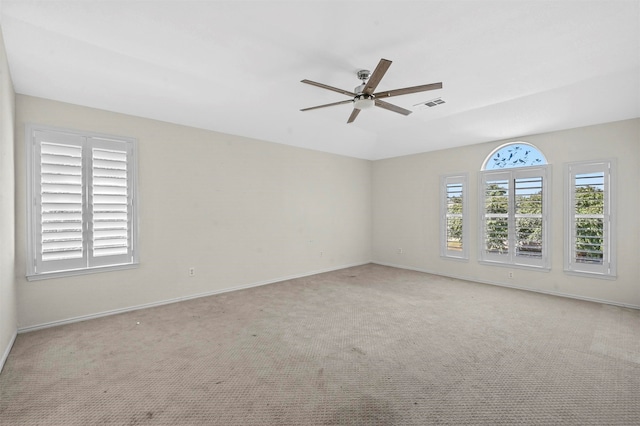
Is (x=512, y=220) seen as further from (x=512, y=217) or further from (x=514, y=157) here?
(x=514, y=157)

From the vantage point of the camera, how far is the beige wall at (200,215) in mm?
3467

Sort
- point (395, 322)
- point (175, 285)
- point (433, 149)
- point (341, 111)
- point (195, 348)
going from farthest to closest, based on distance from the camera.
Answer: point (433, 149) < point (341, 111) < point (175, 285) < point (395, 322) < point (195, 348)

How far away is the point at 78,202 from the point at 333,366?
351cm

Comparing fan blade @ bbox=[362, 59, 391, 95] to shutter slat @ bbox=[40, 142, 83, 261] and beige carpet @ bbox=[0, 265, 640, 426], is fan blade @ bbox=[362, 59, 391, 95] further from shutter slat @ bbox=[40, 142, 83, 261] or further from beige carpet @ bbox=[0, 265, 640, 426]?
shutter slat @ bbox=[40, 142, 83, 261]

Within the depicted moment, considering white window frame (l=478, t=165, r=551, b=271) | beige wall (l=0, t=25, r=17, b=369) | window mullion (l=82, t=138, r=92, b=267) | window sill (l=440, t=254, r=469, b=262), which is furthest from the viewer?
window sill (l=440, t=254, r=469, b=262)

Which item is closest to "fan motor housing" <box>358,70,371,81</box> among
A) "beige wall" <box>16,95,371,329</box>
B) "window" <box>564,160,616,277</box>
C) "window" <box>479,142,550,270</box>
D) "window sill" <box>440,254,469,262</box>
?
"beige wall" <box>16,95,371,329</box>

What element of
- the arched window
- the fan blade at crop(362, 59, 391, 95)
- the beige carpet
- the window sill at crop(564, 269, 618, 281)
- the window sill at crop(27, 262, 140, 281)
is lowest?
the beige carpet

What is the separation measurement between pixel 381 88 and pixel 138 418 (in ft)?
13.1

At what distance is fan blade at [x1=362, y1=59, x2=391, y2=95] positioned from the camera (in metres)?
2.41

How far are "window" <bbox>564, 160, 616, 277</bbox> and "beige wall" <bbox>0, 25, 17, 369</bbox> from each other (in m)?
6.95

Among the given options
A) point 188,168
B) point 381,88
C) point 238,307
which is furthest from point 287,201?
point 381,88

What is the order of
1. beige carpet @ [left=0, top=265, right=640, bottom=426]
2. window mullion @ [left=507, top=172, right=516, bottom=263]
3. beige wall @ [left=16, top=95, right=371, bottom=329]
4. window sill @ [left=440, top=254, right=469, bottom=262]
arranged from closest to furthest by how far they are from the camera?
beige carpet @ [left=0, top=265, right=640, bottom=426]
beige wall @ [left=16, top=95, right=371, bottom=329]
window mullion @ [left=507, top=172, right=516, bottom=263]
window sill @ [left=440, top=254, right=469, bottom=262]

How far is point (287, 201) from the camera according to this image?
18.9 feet

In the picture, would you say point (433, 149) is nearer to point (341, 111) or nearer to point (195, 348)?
point (341, 111)
